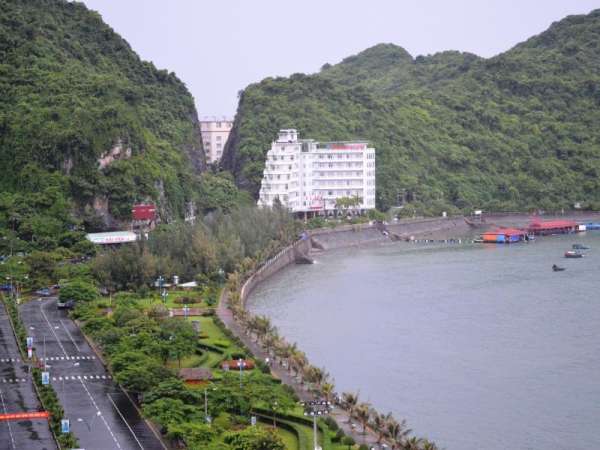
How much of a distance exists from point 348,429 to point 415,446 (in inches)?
123

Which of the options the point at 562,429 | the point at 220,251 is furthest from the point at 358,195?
the point at 562,429

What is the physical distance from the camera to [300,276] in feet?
242

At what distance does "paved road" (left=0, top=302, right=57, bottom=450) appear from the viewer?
1315 inches

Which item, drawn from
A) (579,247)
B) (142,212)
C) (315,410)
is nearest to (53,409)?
(315,410)

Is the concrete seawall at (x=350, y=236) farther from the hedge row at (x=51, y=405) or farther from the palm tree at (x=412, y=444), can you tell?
the palm tree at (x=412, y=444)

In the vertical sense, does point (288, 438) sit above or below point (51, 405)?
below

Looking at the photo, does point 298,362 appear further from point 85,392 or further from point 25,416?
point 25,416

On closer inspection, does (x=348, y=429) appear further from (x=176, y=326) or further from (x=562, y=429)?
(x=176, y=326)

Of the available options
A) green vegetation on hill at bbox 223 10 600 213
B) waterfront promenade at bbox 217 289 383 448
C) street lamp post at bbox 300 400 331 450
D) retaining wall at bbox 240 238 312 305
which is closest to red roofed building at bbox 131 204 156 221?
retaining wall at bbox 240 238 312 305

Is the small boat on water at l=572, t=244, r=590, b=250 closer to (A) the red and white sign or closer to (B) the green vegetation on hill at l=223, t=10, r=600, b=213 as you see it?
(B) the green vegetation on hill at l=223, t=10, r=600, b=213

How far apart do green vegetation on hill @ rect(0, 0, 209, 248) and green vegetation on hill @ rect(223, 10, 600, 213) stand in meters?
11.7

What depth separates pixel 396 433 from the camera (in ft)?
114

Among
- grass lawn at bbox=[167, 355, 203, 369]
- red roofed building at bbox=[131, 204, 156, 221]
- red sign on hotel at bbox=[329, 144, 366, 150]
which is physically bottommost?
grass lawn at bbox=[167, 355, 203, 369]

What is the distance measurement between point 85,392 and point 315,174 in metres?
60.9
